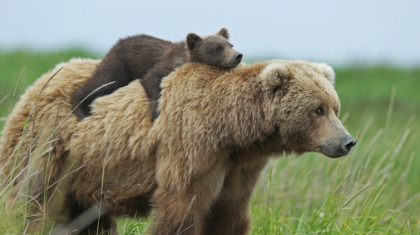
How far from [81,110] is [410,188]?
6.21 m

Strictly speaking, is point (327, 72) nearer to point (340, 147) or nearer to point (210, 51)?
point (340, 147)

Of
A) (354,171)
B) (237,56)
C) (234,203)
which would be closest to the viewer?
(237,56)

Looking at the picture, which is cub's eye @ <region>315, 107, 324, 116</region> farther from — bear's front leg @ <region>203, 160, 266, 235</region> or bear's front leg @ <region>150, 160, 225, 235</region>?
bear's front leg @ <region>150, 160, 225, 235</region>

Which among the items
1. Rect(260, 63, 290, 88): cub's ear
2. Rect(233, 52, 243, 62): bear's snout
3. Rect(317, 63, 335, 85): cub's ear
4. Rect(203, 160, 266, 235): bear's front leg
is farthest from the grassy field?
Rect(233, 52, 243, 62): bear's snout

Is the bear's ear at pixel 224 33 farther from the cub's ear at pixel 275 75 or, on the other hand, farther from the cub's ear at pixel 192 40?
the cub's ear at pixel 275 75

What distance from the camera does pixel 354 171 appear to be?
654cm

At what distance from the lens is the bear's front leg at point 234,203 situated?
4340 millimetres

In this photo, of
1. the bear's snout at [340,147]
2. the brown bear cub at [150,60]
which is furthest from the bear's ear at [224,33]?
the bear's snout at [340,147]

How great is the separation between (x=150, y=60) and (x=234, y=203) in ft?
4.97

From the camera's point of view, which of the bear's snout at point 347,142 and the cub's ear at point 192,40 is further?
the cub's ear at point 192,40

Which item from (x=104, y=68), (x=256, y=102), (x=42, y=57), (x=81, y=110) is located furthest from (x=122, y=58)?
(x=42, y=57)

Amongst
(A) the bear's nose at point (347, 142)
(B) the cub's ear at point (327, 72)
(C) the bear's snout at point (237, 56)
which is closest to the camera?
(A) the bear's nose at point (347, 142)

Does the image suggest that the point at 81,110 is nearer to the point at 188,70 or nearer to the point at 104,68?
the point at 104,68

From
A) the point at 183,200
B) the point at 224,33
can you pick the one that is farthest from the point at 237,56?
the point at 183,200
